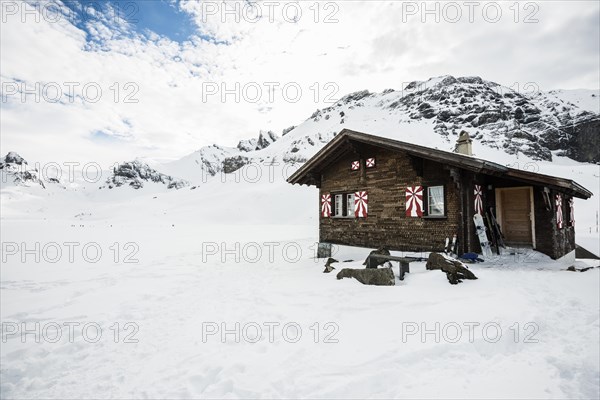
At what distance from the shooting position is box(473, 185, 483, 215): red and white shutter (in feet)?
37.1

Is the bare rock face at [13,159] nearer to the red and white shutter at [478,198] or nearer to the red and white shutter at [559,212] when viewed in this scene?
the red and white shutter at [478,198]

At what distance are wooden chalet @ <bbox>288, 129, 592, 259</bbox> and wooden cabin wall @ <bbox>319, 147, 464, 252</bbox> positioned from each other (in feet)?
0.11

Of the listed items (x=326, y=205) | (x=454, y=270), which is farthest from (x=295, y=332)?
(x=326, y=205)

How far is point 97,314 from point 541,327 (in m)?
9.14

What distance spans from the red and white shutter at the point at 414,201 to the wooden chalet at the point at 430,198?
37 mm

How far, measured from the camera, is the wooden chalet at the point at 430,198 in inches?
414

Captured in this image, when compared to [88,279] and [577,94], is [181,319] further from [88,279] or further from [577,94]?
[577,94]

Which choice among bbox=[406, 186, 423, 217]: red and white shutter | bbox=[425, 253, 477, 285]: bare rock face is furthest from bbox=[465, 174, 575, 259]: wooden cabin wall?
bbox=[425, 253, 477, 285]: bare rock face

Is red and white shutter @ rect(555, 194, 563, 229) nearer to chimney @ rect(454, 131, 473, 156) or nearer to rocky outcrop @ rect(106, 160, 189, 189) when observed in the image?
chimney @ rect(454, 131, 473, 156)

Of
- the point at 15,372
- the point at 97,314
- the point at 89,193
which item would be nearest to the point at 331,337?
the point at 15,372

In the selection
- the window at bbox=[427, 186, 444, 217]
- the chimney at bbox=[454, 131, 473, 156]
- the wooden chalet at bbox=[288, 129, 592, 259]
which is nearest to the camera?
the wooden chalet at bbox=[288, 129, 592, 259]

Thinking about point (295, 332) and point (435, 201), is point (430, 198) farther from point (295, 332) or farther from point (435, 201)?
point (295, 332)

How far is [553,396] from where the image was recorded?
140 inches

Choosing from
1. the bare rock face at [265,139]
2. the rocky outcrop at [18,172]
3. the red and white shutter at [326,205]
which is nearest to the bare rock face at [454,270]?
the red and white shutter at [326,205]
